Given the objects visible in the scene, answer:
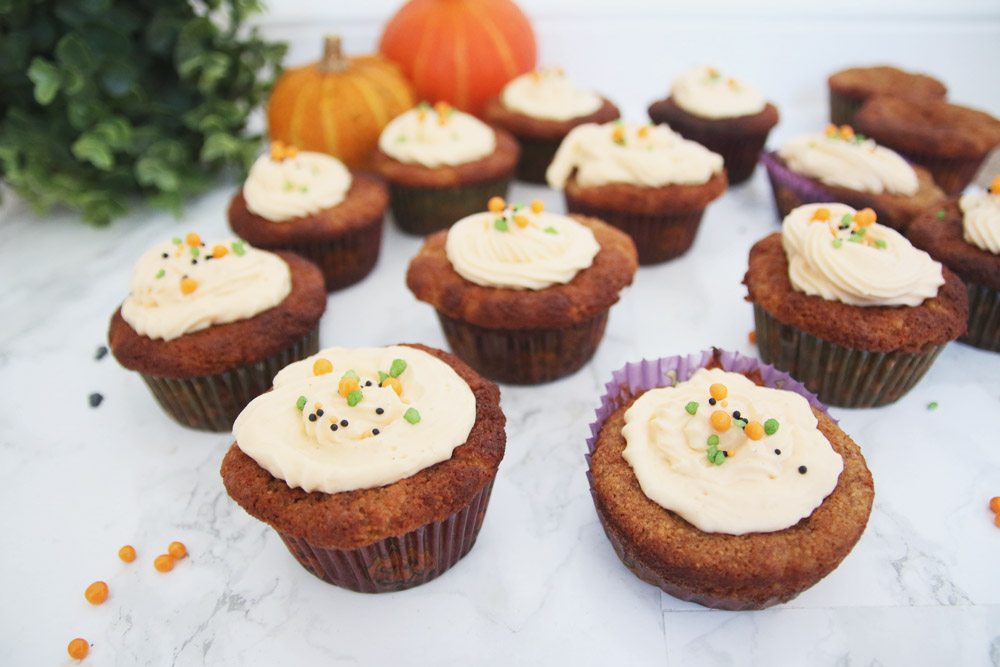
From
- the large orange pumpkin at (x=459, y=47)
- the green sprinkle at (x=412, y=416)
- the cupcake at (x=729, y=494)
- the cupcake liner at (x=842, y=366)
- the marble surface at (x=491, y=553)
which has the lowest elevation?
the marble surface at (x=491, y=553)

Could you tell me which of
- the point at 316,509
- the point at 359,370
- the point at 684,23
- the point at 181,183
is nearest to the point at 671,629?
the point at 316,509

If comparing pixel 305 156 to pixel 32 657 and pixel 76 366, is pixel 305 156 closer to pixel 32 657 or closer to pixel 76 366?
pixel 76 366

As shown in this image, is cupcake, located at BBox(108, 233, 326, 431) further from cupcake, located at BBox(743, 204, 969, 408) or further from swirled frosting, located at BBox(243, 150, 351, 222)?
cupcake, located at BBox(743, 204, 969, 408)

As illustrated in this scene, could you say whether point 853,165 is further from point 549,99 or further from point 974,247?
point 549,99

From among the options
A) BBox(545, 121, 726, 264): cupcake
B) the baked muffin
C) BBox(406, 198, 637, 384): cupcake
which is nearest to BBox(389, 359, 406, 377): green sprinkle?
BBox(406, 198, 637, 384): cupcake

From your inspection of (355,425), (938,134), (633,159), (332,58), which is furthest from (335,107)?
(938,134)

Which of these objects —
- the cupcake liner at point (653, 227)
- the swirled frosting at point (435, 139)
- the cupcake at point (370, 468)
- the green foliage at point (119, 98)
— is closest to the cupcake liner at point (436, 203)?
the swirled frosting at point (435, 139)

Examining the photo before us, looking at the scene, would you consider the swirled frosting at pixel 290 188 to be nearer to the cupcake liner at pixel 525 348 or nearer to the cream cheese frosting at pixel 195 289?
the cream cheese frosting at pixel 195 289
